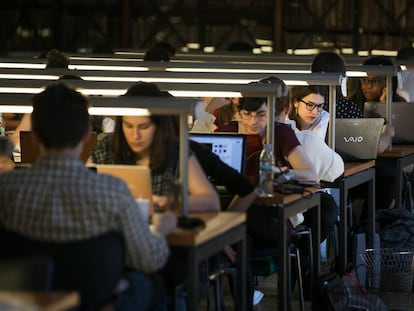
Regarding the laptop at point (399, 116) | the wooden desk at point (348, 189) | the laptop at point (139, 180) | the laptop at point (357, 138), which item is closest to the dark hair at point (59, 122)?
the laptop at point (139, 180)

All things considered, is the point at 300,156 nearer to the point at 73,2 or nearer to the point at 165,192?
the point at 165,192

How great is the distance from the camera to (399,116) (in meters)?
9.15

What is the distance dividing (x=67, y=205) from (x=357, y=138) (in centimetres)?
383

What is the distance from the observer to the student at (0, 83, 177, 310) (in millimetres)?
4352

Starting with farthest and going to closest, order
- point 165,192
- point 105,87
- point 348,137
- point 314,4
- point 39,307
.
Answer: point 314,4 < point 348,137 < point 105,87 < point 165,192 < point 39,307

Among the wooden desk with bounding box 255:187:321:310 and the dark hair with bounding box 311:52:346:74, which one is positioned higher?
the dark hair with bounding box 311:52:346:74

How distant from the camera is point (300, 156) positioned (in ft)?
22.1

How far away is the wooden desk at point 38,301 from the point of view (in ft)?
10.6

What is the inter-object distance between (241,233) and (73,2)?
12.6 metres

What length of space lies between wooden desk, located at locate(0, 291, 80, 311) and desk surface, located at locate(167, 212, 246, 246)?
134 centimetres

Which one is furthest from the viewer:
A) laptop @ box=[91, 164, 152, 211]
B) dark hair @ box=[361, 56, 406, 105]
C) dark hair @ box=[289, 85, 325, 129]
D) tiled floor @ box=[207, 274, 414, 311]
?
dark hair @ box=[361, 56, 406, 105]

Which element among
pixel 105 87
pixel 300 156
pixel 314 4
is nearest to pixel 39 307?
pixel 105 87

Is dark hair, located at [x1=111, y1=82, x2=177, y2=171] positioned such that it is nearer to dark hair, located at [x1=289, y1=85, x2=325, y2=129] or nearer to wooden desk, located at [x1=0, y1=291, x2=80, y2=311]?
wooden desk, located at [x1=0, y1=291, x2=80, y2=311]

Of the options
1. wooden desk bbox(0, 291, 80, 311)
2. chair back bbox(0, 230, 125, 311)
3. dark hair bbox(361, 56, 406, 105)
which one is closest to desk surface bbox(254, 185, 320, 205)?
chair back bbox(0, 230, 125, 311)
